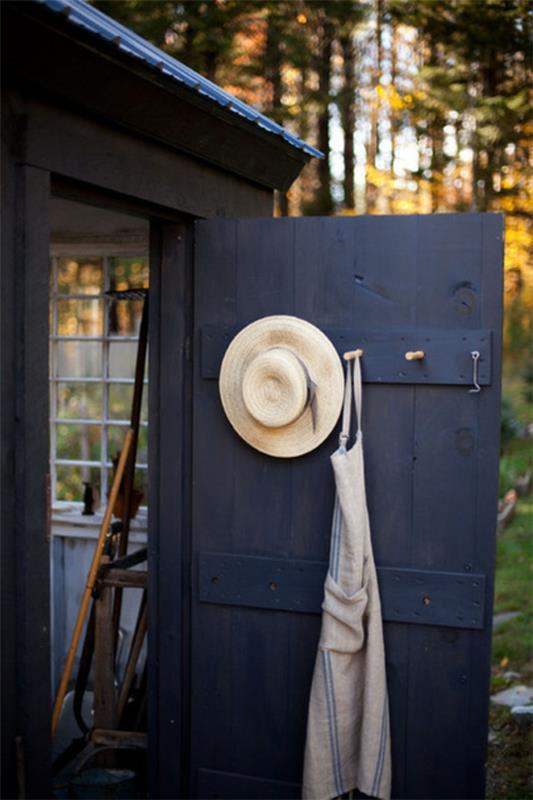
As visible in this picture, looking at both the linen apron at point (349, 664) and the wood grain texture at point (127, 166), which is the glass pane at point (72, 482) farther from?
the linen apron at point (349, 664)

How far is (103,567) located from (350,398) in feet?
4.28

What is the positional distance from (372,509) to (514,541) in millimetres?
4997

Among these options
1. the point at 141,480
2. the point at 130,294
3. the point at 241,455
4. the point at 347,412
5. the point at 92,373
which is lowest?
the point at 141,480

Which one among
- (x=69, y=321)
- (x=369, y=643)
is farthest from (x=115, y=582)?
(x=69, y=321)

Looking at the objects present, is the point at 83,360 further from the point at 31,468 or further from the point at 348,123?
the point at 31,468

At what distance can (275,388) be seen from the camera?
294 centimetres

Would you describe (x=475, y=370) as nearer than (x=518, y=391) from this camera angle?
Yes

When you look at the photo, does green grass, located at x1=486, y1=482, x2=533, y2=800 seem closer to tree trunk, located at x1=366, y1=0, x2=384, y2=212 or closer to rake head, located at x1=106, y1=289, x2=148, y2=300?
rake head, located at x1=106, y1=289, x2=148, y2=300

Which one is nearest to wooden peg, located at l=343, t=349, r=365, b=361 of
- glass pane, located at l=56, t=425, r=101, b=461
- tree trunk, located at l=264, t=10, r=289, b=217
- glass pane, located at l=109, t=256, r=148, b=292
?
glass pane, located at l=56, t=425, r=101, b=461

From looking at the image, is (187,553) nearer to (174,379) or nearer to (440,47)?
(174,379)

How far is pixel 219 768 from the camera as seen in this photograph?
3180 millimetres

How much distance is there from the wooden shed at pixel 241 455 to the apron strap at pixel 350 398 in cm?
4

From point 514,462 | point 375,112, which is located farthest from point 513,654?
point 375,112

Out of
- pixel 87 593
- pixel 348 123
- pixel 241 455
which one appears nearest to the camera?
pixel 241 455
